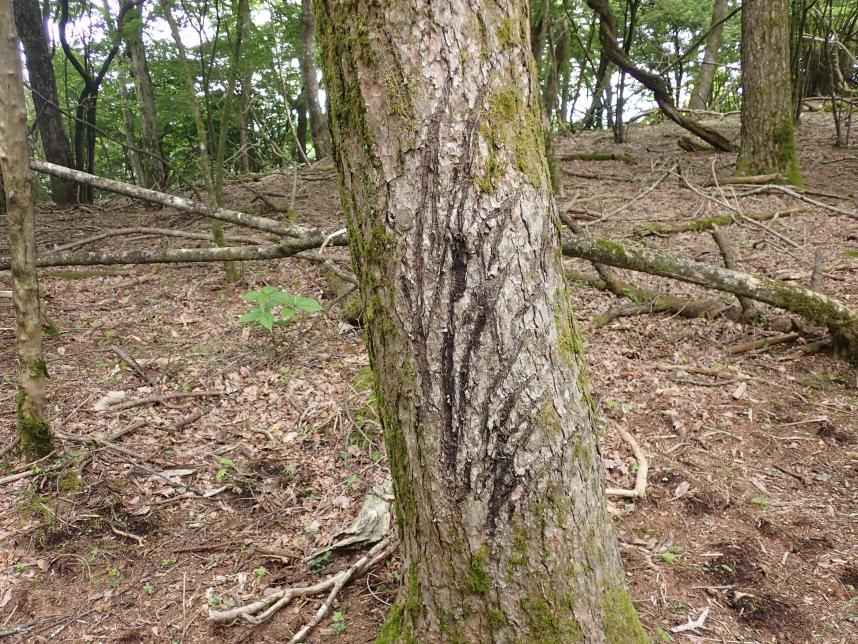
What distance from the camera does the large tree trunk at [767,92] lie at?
7.18 meters

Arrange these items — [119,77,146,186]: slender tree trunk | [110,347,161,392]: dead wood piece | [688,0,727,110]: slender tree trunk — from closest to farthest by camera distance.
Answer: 1. [110,347,161,392]: dead wood piece
2. [119,77,146,186]: slender tree trunk
3. [688,0,727,110]: slender tree trunk

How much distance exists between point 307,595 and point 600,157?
10140 millimetres

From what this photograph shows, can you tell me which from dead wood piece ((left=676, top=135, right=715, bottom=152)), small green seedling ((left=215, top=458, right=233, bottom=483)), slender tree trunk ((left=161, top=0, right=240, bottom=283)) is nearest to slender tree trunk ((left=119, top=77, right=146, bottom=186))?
slender tree trunk ((left=161, top=0, right=240, bottom=283))

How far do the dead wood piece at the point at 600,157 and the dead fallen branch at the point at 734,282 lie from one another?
6.95m

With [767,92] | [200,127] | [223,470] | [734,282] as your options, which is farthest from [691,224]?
[223,470]

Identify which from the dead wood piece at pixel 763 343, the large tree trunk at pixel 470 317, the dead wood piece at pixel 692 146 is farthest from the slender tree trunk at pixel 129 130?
the large tree trunk at pixel 470 317

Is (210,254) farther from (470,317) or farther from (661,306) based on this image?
(661,306)

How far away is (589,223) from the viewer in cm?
651

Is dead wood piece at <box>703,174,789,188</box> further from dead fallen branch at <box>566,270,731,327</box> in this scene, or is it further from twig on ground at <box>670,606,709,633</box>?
twig on ground at <box>670,606,709,633</box>

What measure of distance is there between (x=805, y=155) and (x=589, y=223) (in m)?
5.72

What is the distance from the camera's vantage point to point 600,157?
10.6 m

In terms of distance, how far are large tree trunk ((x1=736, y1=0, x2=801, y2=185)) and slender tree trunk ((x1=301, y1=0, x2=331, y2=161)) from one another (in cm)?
661

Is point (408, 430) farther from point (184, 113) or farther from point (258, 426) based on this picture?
point (184, 113)

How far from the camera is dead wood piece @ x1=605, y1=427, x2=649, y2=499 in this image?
2.95 m
